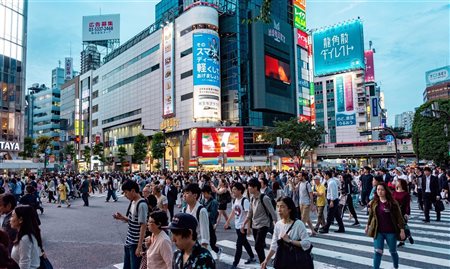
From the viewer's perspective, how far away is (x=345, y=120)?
89438 millimetres

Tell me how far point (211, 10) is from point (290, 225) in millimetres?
55574

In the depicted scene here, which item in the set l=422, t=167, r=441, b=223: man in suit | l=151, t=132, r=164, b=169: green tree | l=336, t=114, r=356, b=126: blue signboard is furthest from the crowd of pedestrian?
l=336, t=114, r=356, b=126: blue signboard

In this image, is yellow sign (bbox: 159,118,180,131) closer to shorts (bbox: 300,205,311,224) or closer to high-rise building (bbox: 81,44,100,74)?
shorts (bbox: 300,205,311,224)

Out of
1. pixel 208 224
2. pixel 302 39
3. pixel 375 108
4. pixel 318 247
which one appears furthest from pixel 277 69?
pixel 208 224

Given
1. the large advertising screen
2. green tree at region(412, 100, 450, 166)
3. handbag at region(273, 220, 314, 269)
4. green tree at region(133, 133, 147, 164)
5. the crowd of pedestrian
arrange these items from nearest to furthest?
the crowd of pedestrian < handbag at region(273, 220, 314, 269) < green tree at region(412, 100, 450, 166) < green tree at region(133, 133, 147, 164) < the large advertising screen

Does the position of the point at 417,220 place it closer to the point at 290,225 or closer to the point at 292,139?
the point at 290,225

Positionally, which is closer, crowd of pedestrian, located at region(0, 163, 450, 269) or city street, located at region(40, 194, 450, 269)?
crowd of pedestrian, located at region(0, 163, 450, 269)

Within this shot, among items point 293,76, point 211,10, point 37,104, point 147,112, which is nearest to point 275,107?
point 293,76

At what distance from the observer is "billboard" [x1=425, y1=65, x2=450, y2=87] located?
121881 millimetres

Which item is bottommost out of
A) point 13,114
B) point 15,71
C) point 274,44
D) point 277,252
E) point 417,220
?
point 417,220

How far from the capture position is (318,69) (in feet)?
305

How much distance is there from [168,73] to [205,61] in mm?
8604

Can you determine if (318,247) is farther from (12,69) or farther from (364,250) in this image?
(12,69)

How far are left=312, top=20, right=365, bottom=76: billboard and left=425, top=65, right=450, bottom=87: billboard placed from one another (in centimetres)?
5766
